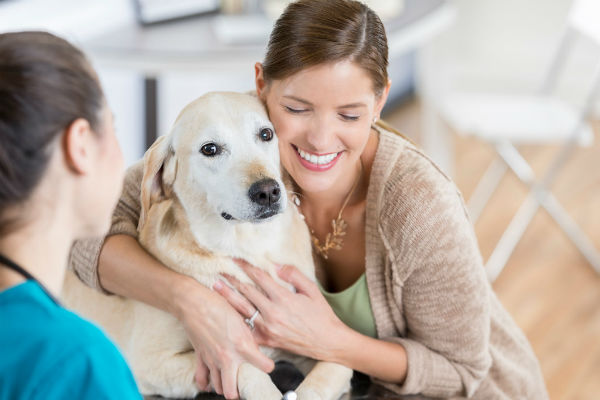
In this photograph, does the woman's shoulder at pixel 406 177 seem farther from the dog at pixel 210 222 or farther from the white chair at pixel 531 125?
the white chair at pixel 531 125

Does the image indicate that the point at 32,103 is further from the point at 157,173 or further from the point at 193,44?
the point at 193,44

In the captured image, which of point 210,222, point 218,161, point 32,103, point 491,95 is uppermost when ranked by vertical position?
point 32,103

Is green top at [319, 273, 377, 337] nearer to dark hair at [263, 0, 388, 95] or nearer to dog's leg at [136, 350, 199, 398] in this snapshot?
dog's leg at [136, 350, 199, 398]

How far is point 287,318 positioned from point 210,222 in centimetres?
21

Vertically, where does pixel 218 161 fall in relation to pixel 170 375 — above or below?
above

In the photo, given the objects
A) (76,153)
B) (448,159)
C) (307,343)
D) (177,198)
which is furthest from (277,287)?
(448,159)

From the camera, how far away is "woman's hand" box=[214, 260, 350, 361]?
3.90 ft

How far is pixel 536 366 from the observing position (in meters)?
1.46

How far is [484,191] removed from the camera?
138 inches

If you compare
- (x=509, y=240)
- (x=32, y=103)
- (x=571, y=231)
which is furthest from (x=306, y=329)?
(x=571, y=231)

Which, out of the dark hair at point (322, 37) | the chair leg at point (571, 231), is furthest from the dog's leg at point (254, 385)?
the chair leg at point (571, 231)

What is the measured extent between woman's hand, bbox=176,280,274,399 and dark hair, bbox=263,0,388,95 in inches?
15.4

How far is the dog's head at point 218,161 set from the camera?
1.15m

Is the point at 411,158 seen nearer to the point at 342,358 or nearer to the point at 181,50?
the point at 342,358
